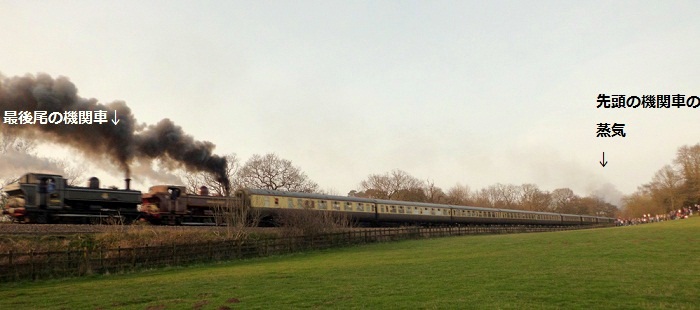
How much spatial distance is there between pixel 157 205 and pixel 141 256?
819 cm

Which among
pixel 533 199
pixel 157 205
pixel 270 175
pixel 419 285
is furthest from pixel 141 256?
pixel 533 199

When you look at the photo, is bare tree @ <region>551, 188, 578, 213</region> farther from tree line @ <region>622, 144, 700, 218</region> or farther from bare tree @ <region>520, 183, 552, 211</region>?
tree line @ <region>622, 144, 700, 218</region>

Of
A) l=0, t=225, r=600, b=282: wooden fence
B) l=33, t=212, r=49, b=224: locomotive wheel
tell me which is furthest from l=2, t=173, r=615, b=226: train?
l=0, t=225, r=600, b=282: wooden fence

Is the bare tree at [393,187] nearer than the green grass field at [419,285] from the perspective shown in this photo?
No

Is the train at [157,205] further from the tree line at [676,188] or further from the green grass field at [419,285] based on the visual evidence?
the tree line at [676,188]

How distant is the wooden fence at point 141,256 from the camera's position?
60.1 ft

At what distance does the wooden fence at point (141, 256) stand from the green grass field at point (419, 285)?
927mm

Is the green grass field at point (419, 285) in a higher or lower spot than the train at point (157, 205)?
lower

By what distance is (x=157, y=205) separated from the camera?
29156mm

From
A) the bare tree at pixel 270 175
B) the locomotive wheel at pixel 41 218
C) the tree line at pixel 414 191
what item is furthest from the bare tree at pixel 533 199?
the locomotive wheel at pixel 41 218

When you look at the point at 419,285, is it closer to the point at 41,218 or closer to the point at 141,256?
the point at 141,256

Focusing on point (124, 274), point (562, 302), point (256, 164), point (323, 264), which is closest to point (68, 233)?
point (124, 274)

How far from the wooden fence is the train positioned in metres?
3.59

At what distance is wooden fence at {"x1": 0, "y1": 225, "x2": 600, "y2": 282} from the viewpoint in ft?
60.1
